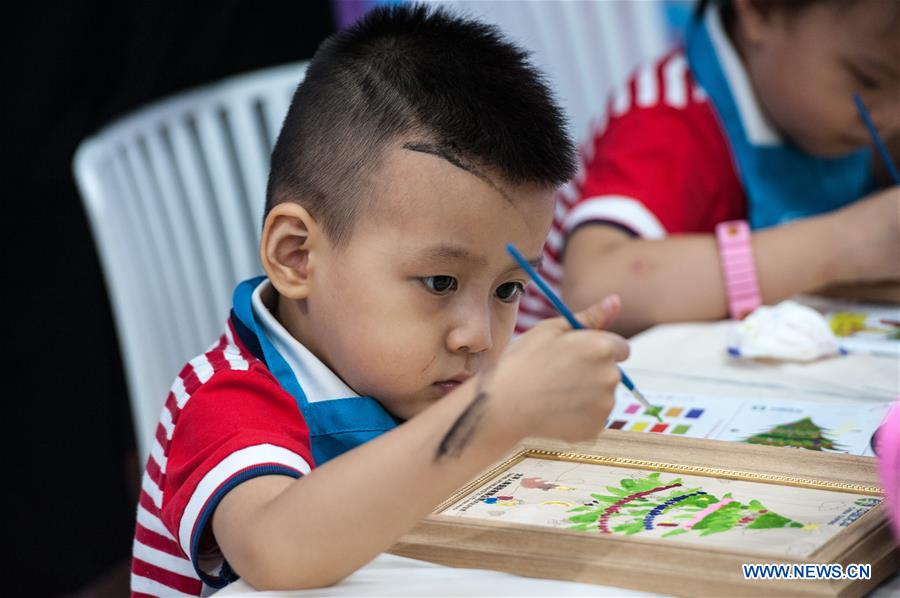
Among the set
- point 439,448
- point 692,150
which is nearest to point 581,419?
point 439,448

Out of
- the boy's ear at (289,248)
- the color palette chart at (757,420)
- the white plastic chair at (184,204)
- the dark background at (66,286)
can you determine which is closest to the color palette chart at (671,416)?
the color palette chart at (757,420)

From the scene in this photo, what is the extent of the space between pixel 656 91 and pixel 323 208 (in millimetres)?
821

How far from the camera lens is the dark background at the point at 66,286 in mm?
2254

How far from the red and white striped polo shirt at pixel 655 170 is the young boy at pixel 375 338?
0.55 meters

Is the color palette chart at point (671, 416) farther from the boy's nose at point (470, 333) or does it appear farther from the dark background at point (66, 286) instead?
the dark background at point (66, 286)

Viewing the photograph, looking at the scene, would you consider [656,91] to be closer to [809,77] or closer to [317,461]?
[809,77]

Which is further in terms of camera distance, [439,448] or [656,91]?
[656,91]

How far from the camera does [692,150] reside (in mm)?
1549

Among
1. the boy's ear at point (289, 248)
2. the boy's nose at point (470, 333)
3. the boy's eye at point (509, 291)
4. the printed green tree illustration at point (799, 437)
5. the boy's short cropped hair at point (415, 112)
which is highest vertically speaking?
the boy's short cropped hair at point (415, 112)

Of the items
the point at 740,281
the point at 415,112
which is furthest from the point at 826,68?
the point at 415,112

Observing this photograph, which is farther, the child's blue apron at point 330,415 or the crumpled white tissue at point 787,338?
the crumpled white tissue at point 787,338

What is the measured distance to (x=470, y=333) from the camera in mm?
856

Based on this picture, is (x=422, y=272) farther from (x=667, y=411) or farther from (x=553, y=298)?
(x=667, y=411)

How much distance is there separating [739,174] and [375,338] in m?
0.86
